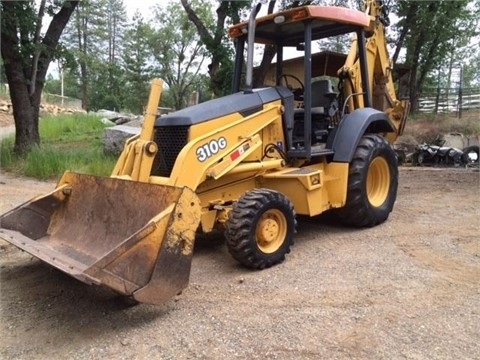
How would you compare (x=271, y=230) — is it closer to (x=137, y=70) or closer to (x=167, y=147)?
(x=167, y=147)

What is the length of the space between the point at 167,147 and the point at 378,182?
284 cm

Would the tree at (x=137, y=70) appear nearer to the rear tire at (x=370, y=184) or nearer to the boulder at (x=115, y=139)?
the boulder at (x=115, y=139)

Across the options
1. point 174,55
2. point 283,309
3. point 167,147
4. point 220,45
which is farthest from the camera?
point 174,55

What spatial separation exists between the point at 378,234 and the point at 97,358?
3.45 meters

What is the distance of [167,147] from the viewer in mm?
4348

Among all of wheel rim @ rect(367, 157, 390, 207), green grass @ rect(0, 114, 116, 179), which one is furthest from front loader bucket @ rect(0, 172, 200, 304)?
green grass @ rect(0, 114, 116, 179)

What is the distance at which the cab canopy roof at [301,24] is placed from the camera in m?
4.83

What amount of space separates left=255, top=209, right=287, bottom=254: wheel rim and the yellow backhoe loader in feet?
0.03

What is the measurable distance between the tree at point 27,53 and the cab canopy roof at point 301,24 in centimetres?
606

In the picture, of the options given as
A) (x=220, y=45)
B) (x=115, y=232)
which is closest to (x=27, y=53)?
(x=220, y=45)

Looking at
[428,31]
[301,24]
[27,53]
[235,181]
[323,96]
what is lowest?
[235,181]

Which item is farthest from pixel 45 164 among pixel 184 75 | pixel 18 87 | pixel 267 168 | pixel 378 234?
pixel 184 75

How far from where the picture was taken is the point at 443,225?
5.61 meters

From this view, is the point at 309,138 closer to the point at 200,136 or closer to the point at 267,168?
the point at 267,168
